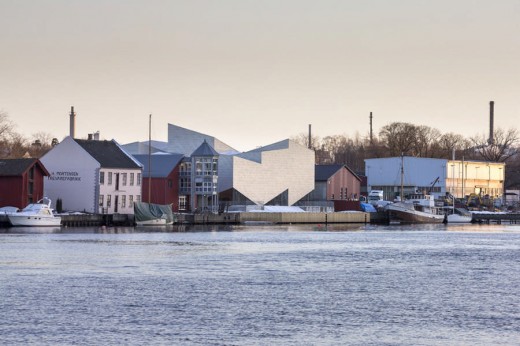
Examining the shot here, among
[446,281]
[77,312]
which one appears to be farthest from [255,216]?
[77,312]

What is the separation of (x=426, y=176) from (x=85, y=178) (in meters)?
70.8

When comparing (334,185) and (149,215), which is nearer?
(149,215)

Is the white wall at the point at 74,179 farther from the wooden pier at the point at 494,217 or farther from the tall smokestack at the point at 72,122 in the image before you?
the wooden pier at the point at 494,217

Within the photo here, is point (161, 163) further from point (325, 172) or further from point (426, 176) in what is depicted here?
point (426, 176)

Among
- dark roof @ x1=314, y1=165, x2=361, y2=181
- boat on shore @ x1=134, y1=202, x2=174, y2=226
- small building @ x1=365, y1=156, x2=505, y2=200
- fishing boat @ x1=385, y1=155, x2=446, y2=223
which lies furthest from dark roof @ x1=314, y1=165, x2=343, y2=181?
boat on shore @ x1=134, y1=202, x2=174, y2=226

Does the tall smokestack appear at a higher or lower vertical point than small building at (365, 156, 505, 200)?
higher

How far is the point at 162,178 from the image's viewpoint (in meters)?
123

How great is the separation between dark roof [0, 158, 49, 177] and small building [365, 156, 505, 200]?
72.1 metres

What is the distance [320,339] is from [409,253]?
121ft

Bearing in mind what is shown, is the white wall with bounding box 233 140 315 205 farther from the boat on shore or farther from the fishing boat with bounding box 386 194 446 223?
the boat on shore

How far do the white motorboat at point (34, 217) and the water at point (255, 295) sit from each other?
26924mm

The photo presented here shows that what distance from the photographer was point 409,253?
65250mm

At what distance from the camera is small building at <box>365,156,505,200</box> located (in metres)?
162

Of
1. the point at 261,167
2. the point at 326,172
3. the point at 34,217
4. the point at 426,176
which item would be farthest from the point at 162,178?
the point at 426,176
